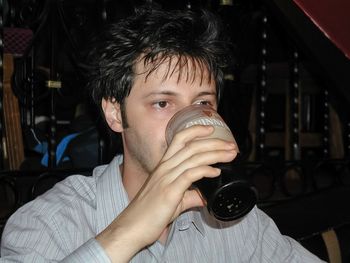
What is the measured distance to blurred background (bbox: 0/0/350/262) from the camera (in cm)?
117

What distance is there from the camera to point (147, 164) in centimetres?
118

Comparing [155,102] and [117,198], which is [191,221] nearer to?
[117,198]

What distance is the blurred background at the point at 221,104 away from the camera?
117 cm

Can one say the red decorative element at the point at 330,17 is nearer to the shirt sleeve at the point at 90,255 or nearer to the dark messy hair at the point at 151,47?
the dark messy hair at the point at 151,47

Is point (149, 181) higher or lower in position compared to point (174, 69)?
lower

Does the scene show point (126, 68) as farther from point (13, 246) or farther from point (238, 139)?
point (238, 139)

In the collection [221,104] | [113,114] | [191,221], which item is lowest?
[191,221]

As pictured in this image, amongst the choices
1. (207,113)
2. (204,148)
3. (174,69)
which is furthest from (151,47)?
(204,148)

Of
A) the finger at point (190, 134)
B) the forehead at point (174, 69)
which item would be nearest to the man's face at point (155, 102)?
the forehead at point (174, 69)

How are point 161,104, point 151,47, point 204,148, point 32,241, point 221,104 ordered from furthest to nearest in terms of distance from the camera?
point 221,104
point 151,47
point 161,104
point 32,241
point 204,148

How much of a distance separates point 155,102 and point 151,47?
203mm

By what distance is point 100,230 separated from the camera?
1.14 meters

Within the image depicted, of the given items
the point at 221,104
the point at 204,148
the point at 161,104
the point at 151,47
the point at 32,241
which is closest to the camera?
the point at 204,148

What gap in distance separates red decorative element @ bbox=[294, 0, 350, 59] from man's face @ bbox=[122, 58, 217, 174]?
317 mm
